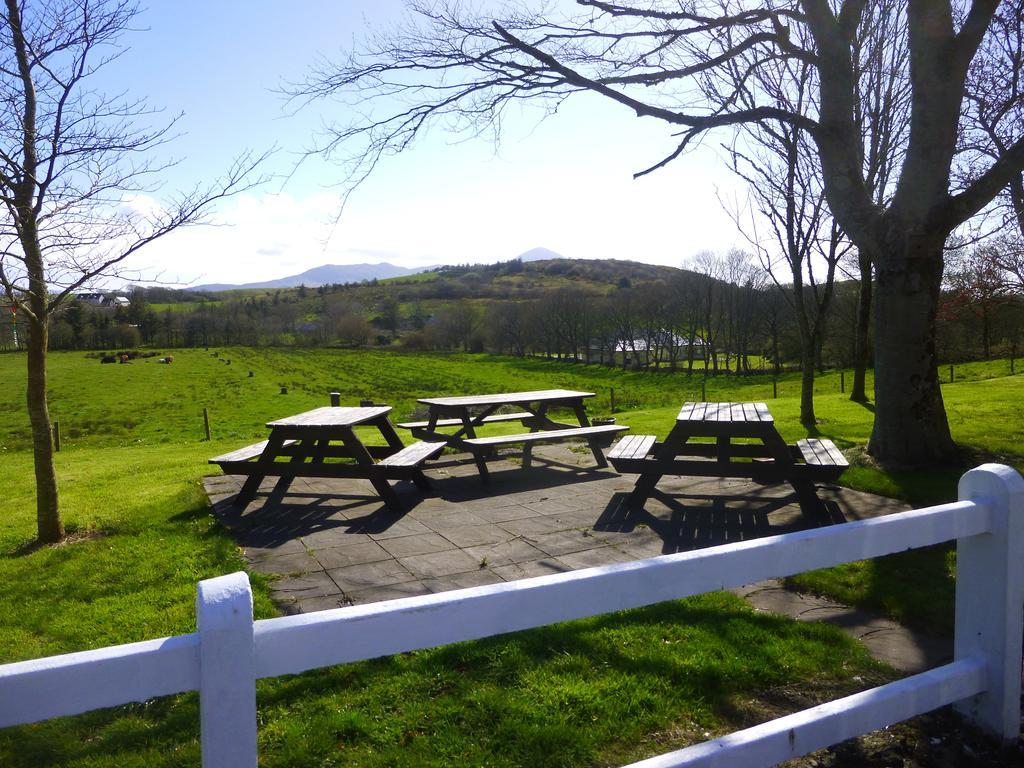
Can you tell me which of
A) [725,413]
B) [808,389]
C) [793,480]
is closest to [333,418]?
[725,413]

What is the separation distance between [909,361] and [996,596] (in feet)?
19.2

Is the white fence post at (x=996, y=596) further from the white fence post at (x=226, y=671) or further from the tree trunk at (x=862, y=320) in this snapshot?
the tree trunk at (x=862, y=320)

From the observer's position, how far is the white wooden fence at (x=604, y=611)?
5.02ft

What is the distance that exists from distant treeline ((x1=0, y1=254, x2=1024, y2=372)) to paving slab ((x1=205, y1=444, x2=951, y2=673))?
652 inches

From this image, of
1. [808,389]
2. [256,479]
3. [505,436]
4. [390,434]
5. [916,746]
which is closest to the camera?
[916,746]

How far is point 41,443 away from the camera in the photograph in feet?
20.7

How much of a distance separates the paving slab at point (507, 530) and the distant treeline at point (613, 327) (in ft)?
54.4

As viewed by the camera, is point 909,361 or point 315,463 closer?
point 315,463

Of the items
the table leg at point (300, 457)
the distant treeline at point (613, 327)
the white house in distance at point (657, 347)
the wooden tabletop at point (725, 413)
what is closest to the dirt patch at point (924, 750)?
the wooden tabletop at point (725, 413)

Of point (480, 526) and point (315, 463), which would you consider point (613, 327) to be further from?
point (480, 526)

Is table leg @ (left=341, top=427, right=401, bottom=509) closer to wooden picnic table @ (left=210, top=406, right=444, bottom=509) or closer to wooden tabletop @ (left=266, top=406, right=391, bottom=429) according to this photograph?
wooden picnic table @ (left=210, top=406, right=444, bottom=509)

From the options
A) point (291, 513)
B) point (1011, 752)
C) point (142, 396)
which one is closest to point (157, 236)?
point (291, 513)

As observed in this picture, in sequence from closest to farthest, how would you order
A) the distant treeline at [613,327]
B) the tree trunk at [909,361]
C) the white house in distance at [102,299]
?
1. the white house in distance at [102,299]
2. the tree trunk at [909,361]
3. the distant treeline at [613,327]

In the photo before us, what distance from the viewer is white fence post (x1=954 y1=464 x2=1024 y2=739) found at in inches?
107
